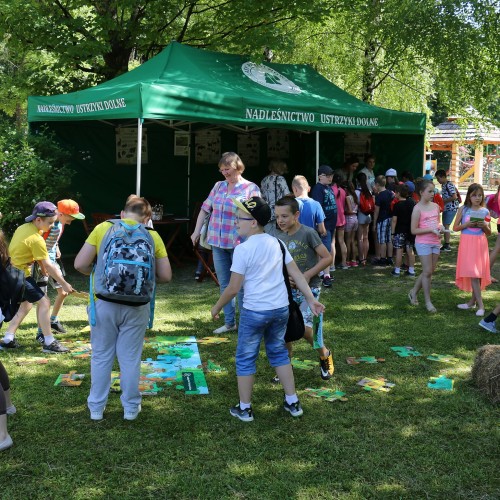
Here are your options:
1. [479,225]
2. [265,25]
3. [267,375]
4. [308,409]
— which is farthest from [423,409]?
[265,25]

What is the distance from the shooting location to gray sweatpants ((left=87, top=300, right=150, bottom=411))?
452 centimetres

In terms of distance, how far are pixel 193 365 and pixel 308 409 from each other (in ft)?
4.54

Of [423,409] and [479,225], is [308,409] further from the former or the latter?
[479,225]

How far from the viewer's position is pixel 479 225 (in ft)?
26.8

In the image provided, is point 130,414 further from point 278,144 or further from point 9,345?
point 278,144

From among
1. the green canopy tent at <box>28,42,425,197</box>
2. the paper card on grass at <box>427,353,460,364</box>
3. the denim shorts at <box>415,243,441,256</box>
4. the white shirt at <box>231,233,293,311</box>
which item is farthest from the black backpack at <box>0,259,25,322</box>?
the denim shorts at <box>415,243,441,256</box>

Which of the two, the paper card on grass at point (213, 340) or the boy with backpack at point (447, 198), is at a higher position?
the boy with backpack at point (447, 198)

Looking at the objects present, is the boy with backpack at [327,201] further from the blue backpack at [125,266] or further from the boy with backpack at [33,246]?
the blue backpack at [125,266]

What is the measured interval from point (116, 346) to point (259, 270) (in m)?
1.12

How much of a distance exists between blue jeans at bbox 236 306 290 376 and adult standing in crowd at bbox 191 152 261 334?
7.38 ft

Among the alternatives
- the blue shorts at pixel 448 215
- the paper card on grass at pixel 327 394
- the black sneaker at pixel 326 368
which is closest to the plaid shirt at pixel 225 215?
the black sneaker at pixel 326 368

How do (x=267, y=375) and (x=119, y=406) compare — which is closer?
(x=119, y=406)

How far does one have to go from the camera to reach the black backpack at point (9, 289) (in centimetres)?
438

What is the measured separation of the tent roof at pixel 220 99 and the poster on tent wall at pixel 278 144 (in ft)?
5.77
